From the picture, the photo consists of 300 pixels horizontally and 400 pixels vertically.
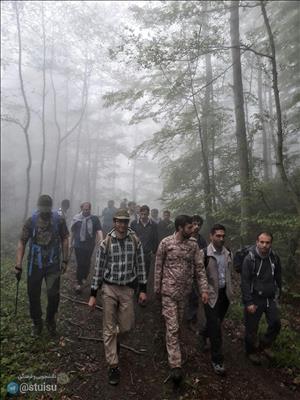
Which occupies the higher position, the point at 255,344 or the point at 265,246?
the point at 265,246

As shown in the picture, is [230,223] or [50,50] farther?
[50,50]

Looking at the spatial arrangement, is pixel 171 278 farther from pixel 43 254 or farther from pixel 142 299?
pixel 43 254

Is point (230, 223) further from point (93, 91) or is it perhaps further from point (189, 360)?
point (93, 91)

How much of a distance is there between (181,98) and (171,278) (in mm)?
10766

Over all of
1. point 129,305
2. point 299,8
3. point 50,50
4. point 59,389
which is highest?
point 50,50

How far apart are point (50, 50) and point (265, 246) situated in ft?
90.0

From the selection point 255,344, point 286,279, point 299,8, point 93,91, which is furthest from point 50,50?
point 255,344

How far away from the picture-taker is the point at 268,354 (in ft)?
20.0

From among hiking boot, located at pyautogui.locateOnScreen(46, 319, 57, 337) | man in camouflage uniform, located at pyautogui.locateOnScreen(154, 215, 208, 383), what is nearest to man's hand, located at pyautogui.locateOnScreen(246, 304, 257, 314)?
man in camouflage uniform, located at pyautogui.locateOnScreen(154, 215, 208, 383)

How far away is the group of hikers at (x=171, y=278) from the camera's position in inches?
213

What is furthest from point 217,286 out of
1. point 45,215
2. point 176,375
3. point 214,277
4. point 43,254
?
point 45,215

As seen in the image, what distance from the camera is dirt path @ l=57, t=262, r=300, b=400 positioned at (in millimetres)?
5059

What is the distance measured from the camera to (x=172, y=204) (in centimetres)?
1261

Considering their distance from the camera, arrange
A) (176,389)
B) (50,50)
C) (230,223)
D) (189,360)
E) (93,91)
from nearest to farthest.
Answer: (176,389) < (189,360) < (230,223) < (50,50) < (93,91)
